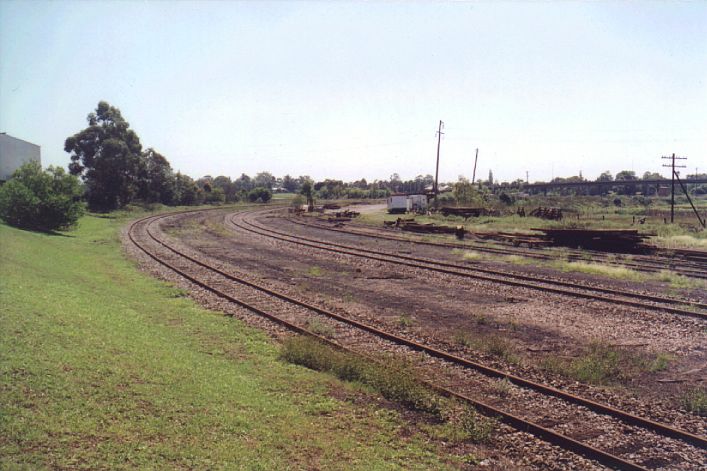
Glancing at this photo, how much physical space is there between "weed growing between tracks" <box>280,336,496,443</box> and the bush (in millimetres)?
24376

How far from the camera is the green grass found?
5707 mm

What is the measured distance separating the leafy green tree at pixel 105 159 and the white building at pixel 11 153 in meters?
4.18

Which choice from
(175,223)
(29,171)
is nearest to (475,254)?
(29,171)

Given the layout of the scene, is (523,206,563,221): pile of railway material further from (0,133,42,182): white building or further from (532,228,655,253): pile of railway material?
(0,133,42,182): white building

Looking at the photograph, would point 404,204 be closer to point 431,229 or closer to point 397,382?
point 431,229

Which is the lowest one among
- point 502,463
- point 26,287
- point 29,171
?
point 502,463

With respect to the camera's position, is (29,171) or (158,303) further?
(29,171)

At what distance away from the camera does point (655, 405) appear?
8055 millimetres

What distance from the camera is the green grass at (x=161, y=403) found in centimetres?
571

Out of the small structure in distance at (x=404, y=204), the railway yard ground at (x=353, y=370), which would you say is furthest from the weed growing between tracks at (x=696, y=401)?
the small structure in distance at (x=404, y=204)

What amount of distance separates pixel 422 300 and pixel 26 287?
10.8 metres

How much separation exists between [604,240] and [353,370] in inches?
927

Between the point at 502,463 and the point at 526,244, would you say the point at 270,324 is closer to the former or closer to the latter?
the point at 502,463

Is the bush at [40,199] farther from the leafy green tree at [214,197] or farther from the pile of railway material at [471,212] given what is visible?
the leafy green tree at [214,197]
